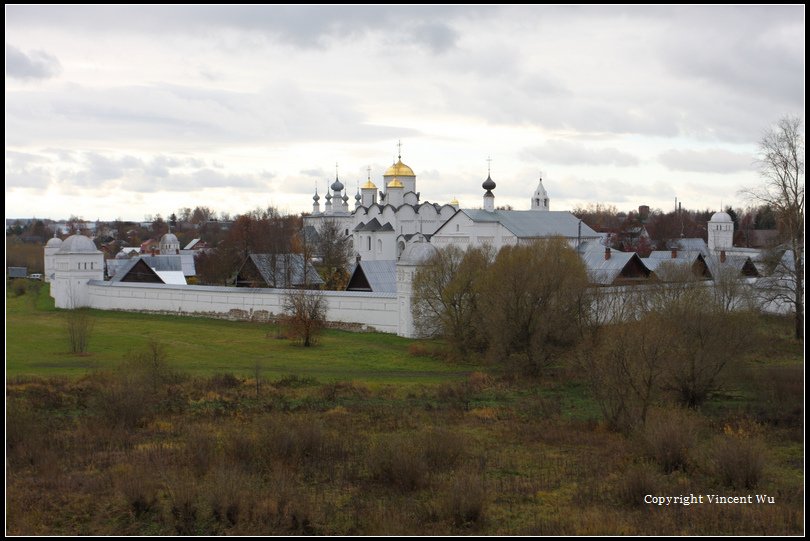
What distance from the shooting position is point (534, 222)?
143 ft

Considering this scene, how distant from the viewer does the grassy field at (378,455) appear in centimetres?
1030

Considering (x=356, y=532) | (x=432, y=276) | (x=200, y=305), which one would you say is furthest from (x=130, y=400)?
(x=200, y=305)

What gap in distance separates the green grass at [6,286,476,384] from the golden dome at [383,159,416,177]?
2073cm

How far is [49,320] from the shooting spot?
33531 millimetres

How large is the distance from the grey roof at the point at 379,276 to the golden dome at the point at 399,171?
18343mm

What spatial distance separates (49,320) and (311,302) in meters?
12.1

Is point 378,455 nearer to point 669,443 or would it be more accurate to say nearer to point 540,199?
point 669,443

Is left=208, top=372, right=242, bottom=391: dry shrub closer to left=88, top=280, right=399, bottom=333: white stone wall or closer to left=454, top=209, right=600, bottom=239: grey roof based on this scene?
left=88, top=280, right=399, bottom=333: white stone wall

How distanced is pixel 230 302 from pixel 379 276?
5742 mm

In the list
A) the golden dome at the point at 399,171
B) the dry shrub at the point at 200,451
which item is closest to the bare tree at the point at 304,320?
the dry shrub at the point at 200,451

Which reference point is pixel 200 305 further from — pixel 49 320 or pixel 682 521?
pixel 682 521

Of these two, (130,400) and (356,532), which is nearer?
(356,532)

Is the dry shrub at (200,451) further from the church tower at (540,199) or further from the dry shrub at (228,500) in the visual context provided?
the church tower at (540,199)

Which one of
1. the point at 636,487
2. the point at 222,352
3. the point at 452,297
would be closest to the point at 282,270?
the point at 222,352
